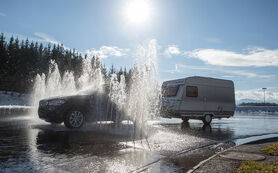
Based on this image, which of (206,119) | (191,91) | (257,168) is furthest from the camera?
(206,119)

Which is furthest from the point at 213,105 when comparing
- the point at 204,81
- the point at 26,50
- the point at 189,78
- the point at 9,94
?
the point at 26,50

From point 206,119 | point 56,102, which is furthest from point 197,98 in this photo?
point 56,102

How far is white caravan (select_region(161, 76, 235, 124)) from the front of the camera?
14.2 m

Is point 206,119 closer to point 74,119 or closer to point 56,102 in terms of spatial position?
point 74,119

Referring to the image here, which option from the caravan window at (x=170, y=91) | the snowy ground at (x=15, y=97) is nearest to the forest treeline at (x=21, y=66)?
the snowy ground at (x=15, y=97)

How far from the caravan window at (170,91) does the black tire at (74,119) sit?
268 inches

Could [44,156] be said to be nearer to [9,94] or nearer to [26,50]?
[9,94]

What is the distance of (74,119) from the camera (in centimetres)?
955

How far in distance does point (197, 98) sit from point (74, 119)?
8525 millimetres

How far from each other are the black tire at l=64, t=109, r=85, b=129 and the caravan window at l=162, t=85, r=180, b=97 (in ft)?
22.3

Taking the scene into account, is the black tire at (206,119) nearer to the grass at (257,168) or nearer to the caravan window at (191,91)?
the caravan window at (191,91)

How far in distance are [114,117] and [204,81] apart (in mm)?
7433

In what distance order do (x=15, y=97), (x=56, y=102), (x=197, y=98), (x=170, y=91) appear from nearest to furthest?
(x=56, y=102) < (x=197, y=98) < (x=170, y=91) < (x=15, y=97)

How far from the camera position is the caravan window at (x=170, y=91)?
14680 millimetres
